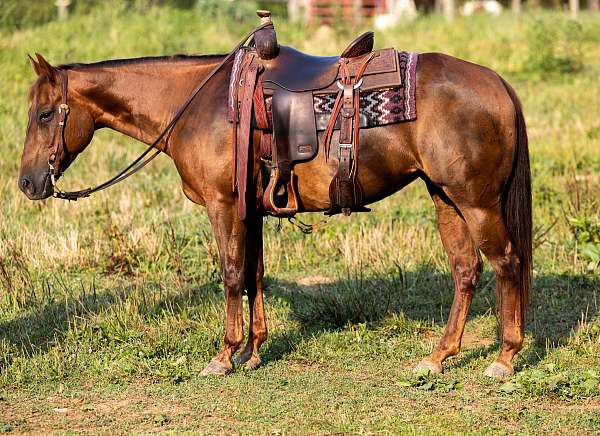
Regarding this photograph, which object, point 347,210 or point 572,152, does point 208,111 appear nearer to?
point 347,210

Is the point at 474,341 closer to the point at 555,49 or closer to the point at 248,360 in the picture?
the point at 248,360

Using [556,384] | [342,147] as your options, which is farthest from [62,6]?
[556,384]

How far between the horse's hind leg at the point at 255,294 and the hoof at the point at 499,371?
156 cm

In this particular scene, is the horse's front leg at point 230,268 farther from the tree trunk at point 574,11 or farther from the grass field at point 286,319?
the tree trunk at point 574,11

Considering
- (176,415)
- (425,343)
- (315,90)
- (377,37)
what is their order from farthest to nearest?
(377,37)
(425,343)
(315,90)
(176,415)

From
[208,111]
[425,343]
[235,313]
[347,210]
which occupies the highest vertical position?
[208,111]

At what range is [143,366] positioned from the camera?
6.23 m

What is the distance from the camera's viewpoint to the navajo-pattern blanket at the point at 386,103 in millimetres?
5680

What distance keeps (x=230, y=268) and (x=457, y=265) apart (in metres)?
1.61

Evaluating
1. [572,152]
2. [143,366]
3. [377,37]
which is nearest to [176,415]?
[143,366]

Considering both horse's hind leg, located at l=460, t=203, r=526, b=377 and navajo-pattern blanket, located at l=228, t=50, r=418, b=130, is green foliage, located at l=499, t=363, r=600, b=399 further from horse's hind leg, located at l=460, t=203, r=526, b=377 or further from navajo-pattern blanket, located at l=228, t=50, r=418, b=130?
navajo-pattern blanket, located at l=228, t=50, r=418, b=130

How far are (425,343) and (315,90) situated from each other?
2116 millimetres

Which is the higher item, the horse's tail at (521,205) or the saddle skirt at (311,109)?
the saddle skirt at (311,109)

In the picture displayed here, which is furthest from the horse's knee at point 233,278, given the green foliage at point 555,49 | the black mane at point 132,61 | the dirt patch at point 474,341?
the green foliage at point 555,49
